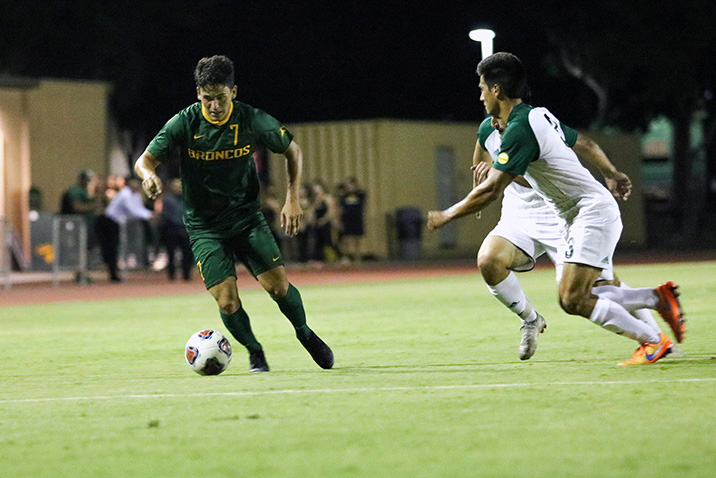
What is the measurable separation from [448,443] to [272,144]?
3.67m

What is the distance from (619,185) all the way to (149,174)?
323cm

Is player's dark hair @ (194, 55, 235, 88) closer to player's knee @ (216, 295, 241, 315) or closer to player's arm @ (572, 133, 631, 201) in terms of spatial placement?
player's knee @ (216, 295, 241, 315)

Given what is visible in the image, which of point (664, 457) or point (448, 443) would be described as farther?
point (448, 443)

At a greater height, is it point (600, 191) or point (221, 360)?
point (600, 191)

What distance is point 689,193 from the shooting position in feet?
149

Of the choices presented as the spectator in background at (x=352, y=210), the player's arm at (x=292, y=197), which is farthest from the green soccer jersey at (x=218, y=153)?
the spectator in background at (x=352, y=210)

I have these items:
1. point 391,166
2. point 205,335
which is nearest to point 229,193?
point 205,335

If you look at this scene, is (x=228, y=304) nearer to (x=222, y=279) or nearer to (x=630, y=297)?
(x=222, y=279)

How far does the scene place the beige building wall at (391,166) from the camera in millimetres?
33906

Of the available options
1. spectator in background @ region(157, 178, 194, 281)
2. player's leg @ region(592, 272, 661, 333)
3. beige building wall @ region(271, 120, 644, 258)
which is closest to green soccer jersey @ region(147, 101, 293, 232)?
player's leg @ region(592, 272, 661, 333)

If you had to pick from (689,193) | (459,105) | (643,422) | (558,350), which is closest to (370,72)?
(459,105)

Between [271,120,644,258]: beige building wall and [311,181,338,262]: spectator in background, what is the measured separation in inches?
138

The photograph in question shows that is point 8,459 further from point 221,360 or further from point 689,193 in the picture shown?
point 689,193

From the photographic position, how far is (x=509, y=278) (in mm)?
9289
